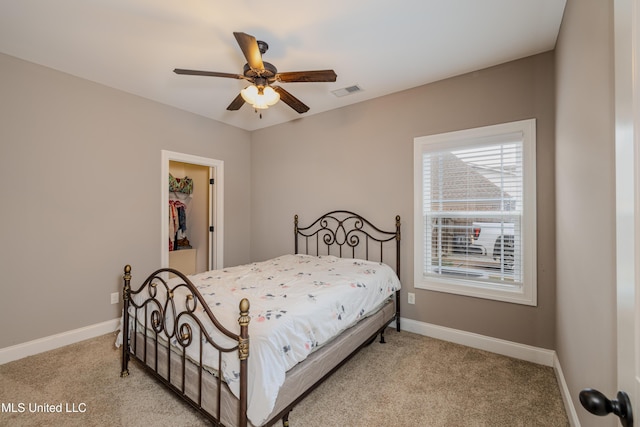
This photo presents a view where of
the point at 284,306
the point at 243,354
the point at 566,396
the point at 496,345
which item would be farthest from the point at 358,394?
the point at 496,345

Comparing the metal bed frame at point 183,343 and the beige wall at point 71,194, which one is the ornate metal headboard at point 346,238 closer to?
the metal bed frame at point 183,343

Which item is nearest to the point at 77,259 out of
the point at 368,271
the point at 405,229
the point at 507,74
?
the point at 368,271

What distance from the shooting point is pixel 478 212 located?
2762 mm

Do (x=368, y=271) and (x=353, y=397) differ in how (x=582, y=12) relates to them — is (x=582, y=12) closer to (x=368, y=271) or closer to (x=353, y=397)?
(x=368, y=271)

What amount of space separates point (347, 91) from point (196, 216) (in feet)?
11.7

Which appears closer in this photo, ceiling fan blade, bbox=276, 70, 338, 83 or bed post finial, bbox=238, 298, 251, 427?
bed post finial, bbox=238, 298, 251, 427

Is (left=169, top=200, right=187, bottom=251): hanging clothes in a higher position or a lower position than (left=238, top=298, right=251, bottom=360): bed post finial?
higher

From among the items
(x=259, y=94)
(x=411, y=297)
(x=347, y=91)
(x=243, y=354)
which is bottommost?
(x=411, y=297)

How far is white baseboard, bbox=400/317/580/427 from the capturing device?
7.21 feet

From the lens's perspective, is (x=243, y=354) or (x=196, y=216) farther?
(x=196, y=216)

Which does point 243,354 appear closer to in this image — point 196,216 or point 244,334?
point 244,334

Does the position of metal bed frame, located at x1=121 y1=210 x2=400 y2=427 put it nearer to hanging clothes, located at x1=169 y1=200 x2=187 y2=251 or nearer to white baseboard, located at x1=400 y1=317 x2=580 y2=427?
white baseboard, located at x1=400 y1=317 x2=580 y2=427

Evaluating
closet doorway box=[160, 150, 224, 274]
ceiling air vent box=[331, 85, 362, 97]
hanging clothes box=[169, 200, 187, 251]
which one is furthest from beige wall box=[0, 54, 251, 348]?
ceiling air vent box=[331, 85, 362, 97]

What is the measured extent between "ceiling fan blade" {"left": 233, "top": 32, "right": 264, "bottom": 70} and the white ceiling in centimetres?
35
